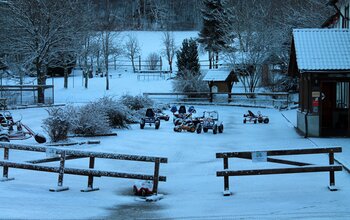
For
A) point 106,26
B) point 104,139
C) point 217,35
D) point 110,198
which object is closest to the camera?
point 110,198

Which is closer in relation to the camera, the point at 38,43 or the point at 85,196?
the point at 85,196

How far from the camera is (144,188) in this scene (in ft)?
35.3

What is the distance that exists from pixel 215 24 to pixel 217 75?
670 inches

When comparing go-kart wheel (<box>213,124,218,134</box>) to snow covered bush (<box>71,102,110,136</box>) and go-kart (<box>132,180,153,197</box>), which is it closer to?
snow covered bush (<box>71,102,110,136</box>)

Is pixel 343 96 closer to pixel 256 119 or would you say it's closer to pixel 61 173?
pixel 256 119

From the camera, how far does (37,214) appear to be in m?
8.70

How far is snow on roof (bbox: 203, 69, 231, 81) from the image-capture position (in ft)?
174

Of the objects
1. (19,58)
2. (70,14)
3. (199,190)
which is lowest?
(199,190)

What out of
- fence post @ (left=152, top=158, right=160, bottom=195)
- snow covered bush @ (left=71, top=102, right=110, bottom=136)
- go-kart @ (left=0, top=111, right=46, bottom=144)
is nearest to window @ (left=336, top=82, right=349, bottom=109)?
snow covered bush @ (left=71, top=102, right=110, bottom=136)

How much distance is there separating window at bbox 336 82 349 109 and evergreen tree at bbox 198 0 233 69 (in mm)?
38124

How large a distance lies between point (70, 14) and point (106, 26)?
1058 inches

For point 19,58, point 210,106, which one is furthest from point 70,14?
point 210,106

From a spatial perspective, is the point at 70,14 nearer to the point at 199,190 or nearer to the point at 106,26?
the point at 106,26

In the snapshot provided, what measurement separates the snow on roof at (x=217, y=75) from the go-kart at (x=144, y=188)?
42.0m
